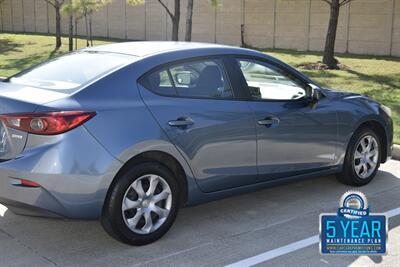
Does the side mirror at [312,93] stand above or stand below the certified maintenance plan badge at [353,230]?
above

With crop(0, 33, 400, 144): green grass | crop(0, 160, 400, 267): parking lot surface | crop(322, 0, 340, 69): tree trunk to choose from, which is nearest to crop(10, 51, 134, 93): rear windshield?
crop(0, 160, 400, 267): parking lot surface

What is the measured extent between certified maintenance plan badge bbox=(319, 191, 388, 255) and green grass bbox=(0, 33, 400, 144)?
3878mm

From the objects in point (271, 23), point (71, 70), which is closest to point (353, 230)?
point (71, 70)

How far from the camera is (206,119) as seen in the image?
182 inches

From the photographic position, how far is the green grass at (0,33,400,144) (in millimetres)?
12203

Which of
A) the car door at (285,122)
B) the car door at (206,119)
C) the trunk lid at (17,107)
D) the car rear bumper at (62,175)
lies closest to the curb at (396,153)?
the car door at (285,122)

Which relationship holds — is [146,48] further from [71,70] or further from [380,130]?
[380,130]

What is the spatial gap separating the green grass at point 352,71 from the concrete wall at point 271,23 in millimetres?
1405

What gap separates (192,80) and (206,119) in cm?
37

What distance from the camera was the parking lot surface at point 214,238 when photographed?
165 inches

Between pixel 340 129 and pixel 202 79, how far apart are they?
171 centimetres

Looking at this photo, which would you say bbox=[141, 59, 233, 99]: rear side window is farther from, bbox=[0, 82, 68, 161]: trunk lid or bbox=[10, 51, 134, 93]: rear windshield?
bbox=[0, 82, 68, 161]: trunk lid

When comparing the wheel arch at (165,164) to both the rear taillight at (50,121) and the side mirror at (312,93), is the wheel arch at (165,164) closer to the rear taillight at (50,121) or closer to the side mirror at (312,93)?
the rear taillight at (50,121)

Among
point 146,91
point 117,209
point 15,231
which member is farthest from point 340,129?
point 15,231
